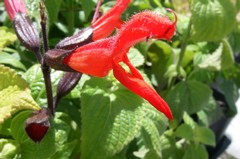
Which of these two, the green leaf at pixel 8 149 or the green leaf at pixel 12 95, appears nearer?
the green leaf at pixel 12 95

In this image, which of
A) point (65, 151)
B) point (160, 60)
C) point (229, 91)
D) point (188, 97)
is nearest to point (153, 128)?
point (65, 151)

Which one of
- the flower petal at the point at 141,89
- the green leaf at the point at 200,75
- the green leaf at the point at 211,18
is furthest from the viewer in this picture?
the green leaf at the point at 200,75

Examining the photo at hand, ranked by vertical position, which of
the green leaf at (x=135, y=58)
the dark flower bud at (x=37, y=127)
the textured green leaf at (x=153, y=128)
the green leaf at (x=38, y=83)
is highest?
the dark flower bud at (x=37, y=127)

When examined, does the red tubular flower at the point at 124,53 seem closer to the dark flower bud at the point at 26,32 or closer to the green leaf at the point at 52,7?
the dark flower bud at the point at 26,32

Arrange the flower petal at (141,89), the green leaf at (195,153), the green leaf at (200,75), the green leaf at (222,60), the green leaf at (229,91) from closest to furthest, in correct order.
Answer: the flower petal at (141,89)
the green leaf at (195,153)
the green leaf at (222,60)
the green leaf at (200,75)
the green leaf at (229,91)

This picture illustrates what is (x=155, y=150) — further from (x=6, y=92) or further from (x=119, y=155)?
(x=6, y=92)

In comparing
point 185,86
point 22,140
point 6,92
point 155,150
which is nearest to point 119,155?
point 155,150

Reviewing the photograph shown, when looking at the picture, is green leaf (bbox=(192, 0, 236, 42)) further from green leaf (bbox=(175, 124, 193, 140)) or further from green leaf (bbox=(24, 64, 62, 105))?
green leaf (bbox=(24, 64, 62, 105))

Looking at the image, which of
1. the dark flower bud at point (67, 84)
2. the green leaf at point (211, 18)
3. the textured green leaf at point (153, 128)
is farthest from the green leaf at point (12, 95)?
the green leaf at point (211, 18)
